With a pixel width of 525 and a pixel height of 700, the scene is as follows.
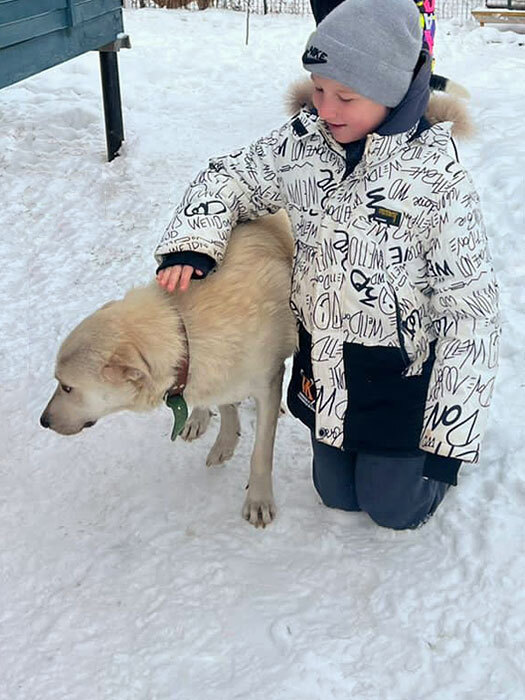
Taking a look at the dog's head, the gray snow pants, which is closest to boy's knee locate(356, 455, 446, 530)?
the gray snow pants

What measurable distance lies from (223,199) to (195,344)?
0.53m

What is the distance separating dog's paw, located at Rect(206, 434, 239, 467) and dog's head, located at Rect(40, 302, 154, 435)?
2.59ft

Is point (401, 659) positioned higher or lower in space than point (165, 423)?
higher

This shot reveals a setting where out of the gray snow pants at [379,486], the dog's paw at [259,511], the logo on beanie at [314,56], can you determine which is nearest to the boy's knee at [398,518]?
the gray snow pants at [379,486]

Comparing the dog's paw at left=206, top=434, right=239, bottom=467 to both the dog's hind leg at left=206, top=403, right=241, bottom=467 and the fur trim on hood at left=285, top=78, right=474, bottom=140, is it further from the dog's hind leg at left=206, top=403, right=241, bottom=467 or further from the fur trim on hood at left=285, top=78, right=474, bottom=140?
the fur trim on hood at left=285, top=78, right=474, bottom=140

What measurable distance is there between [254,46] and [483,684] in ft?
33.9

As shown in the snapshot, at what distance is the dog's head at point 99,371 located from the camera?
2.59 m

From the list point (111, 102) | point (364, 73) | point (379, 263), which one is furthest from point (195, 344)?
point (111, 102)

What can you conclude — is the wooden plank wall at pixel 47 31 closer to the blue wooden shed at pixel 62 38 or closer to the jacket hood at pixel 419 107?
the blue wooden shed at pixel 62 38

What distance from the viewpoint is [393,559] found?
9.35ft

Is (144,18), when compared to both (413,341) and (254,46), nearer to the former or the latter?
(254,46)

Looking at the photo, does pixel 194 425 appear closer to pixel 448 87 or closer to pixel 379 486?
pixel 379 486

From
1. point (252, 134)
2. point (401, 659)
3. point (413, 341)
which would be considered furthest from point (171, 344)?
point (252, 134)

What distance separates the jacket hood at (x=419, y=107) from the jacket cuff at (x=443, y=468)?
3.40 ft
